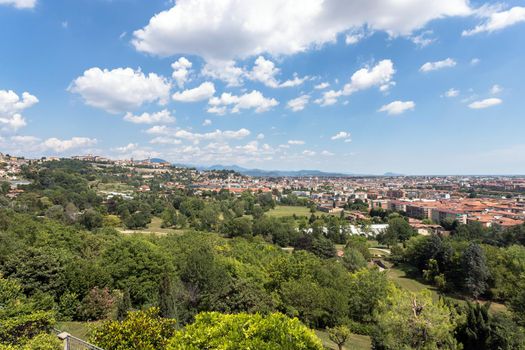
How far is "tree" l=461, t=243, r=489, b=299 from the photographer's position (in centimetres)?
3253

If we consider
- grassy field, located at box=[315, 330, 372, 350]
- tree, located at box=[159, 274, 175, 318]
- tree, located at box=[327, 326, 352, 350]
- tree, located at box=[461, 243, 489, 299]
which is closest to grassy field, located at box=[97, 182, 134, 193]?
tree, located at box=[159, 274, 175, 318]

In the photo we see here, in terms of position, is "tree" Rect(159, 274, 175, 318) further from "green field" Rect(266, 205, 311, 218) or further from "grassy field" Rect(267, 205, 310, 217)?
"grassy field" Rect(267, 205, 310, 217)

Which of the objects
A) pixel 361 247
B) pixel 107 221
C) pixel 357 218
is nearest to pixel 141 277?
pixel 361 247

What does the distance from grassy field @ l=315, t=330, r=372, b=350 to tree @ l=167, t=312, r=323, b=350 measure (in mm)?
11288

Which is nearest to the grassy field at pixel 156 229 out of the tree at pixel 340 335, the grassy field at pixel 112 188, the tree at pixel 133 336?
the grassy field at pixel 112 188

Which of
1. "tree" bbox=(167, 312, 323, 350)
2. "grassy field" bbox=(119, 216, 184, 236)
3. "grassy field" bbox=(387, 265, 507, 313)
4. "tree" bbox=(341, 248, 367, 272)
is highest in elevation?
"tree" bbox=(167, 312, 323, 350)

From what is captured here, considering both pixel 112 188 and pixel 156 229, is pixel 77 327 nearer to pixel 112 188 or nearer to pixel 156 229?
pixel 156 229

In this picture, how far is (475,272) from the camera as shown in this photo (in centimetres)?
3284

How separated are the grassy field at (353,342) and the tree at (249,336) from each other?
444 inches

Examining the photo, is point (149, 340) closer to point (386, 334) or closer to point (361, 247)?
point (386, 334)

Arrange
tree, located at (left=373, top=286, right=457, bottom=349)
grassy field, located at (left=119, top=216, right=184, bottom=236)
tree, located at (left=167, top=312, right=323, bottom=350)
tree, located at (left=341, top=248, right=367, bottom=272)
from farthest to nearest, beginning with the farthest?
grassy field, located at (left=119, top=216, right=184, bottom=236) → tree, located at (left=341, top=248, right=367, bottom=272) → tree, located at (left=373, top=286, right=457, bottom=349) → tree, located at (left=167, top=312, right=323, bottom=350)

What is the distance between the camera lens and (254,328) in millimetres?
6984

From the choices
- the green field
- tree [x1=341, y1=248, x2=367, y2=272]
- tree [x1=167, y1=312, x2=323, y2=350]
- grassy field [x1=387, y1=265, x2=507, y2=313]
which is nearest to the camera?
tree [x1=167, y1=312, x2=323, y2=350]

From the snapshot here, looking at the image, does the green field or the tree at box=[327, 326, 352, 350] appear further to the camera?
the green field
